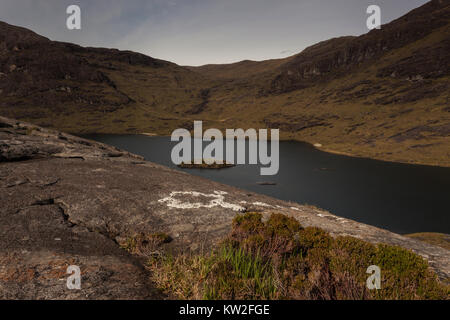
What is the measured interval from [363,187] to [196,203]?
84946 mm

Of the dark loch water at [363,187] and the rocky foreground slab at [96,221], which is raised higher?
the rocky foreground slab at [96,221]

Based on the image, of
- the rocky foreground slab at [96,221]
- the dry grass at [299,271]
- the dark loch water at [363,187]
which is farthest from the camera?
the dark loch water at [363,187]

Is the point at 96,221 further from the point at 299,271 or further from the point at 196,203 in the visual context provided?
the point at 299,271

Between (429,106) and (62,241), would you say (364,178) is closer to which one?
(62,241)

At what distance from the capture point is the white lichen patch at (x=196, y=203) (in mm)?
12195

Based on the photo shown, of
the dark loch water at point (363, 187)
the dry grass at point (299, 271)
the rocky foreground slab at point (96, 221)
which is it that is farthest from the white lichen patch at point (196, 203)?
the dark loch water at point (363, 187)

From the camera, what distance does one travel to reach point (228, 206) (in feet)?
42.3

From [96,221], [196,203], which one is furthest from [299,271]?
[96,221]

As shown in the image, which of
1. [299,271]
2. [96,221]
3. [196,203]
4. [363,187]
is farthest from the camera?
[363,187]

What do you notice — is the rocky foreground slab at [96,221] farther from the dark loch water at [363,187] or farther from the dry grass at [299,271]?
the dark loch water at [363,187]

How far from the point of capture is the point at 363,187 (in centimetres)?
8294

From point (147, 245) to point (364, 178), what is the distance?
101m

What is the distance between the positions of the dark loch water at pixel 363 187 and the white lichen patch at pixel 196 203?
179 ft

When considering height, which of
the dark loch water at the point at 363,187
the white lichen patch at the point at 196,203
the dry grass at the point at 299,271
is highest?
the white lichen patch at the point at 196,203
